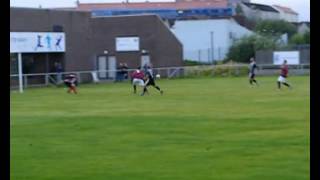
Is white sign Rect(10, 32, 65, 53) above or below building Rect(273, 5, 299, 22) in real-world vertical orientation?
below

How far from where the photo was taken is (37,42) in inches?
1921

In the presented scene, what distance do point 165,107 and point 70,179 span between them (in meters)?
15.7

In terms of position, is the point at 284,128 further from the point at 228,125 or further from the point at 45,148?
the point at 45,148

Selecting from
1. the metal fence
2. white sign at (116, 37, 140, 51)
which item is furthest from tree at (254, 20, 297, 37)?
white sign at (116, 37, 140, 51)

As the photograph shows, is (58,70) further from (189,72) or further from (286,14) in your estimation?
(286,14)

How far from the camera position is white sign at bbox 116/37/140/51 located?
200ft

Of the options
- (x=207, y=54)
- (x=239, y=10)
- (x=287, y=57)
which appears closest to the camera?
(x=287, y=57)

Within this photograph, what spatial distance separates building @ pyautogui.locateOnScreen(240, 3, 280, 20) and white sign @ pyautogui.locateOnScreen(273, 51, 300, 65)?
54735 millimetres

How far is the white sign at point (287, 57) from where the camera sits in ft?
206

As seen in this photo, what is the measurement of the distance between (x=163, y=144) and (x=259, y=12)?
358ft

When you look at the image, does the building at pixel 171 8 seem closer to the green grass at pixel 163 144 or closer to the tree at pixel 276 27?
the tree at pixel 276 27

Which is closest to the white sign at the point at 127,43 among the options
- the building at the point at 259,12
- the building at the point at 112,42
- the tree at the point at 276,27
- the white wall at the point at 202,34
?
the building at the point at 112,42

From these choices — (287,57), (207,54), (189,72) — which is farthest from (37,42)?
(207,54)

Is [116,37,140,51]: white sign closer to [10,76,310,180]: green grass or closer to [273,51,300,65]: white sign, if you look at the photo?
[273,51,300,65]: white sign
